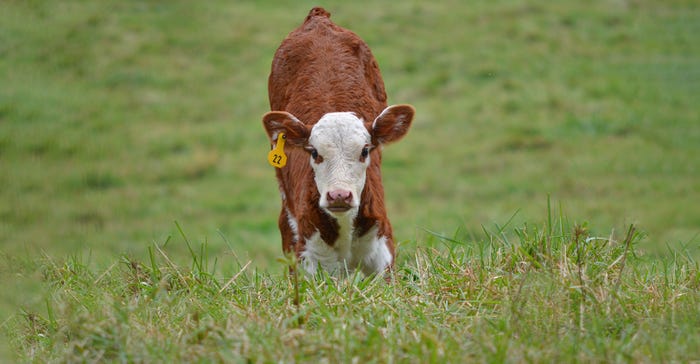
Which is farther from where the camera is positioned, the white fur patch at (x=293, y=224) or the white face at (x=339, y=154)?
the white fur patch at (x=293, y=224)

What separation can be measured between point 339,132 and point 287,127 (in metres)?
0.38

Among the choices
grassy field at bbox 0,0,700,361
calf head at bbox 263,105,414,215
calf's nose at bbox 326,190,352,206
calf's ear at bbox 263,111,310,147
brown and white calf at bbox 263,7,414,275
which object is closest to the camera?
grassy field at bbox 0,0,700,361

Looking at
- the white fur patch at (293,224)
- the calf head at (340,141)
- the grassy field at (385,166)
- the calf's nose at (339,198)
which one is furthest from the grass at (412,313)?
the white fur patch at (293,224)

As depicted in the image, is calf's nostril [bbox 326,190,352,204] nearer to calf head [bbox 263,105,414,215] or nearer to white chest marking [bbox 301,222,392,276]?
calf head [bbox 263,105,414,215]

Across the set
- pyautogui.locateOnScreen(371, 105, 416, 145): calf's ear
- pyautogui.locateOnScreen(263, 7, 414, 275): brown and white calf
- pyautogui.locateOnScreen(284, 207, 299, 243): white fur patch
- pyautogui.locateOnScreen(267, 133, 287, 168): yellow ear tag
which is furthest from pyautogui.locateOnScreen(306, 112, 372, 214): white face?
pyautogui.locateOnScreen(284, 207, 299, 243): white fur patch

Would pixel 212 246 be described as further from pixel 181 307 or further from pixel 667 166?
pixel 181 307

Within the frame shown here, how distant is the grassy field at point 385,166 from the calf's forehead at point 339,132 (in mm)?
Result: 865

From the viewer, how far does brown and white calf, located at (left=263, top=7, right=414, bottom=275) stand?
20.7 feet

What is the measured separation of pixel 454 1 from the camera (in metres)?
21.4

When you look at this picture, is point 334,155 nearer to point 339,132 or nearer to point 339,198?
point 339,132

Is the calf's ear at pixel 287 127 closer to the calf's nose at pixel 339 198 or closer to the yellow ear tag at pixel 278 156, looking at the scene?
the yellow ear tag at pixel 278 156

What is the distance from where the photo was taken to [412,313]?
15.5ft

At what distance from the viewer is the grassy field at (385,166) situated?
469 centimetres

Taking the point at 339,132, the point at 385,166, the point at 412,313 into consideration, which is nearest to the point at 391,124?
the point at 339,132
